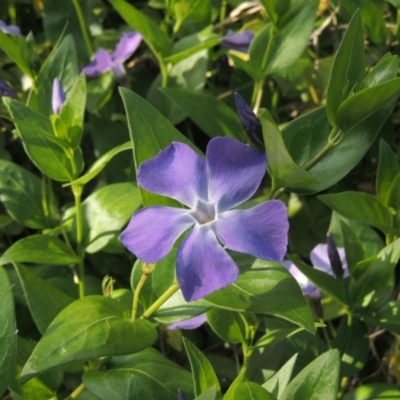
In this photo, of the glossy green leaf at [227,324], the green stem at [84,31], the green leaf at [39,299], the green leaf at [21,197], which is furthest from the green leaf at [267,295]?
the green stem at [84,31]

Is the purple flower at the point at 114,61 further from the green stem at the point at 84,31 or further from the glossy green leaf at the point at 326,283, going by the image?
the glossy green leaf at the point at 326,283

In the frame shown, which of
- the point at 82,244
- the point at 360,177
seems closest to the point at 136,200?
the point at 82,244

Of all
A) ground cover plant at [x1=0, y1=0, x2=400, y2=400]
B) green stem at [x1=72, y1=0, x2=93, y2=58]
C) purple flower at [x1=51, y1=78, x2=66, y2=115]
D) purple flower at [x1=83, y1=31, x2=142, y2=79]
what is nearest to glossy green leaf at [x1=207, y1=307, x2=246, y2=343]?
ground cover plant at [x1=0, y1=0, x2=400, y2=400]

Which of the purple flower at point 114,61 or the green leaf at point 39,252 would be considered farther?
the purple flower at point 114,61

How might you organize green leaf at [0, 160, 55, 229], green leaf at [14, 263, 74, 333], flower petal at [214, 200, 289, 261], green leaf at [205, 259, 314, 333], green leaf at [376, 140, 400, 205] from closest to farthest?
flower petal at [214, 200, 289, 261]
green leaf at [205, 259, 314, 333]
green leaf at [14, 263, 74, 333]
green leaf at [376, 140, 400, 205]
green leaf at [0, 160, 55, 229]

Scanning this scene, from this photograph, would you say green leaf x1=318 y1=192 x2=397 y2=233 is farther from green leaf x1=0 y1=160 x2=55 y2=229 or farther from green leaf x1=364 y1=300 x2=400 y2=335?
green leaf x1=0 y1=160 x2=55 y2=229

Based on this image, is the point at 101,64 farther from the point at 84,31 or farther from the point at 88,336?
the point at 88,336
